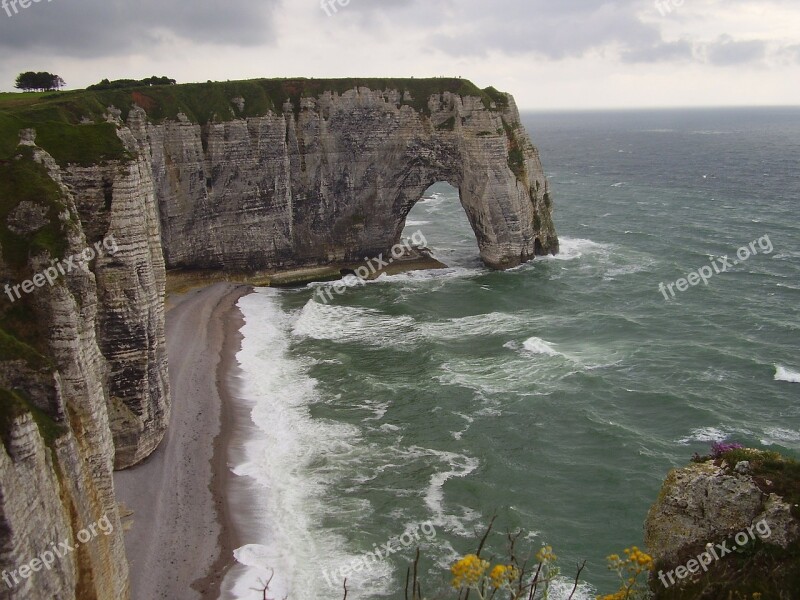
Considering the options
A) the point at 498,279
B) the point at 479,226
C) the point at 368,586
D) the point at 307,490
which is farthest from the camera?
the point at 479,226

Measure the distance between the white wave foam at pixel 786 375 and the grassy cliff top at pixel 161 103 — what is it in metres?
35.4

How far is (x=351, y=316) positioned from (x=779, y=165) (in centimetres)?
11879

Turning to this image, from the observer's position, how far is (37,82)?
62812 mm

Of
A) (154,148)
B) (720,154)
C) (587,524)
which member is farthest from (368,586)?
(720,154)

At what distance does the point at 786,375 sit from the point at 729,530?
103 feet

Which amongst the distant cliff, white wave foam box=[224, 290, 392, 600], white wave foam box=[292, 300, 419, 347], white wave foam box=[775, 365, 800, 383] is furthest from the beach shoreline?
white wave foam box=[775, 365, 800, 383]

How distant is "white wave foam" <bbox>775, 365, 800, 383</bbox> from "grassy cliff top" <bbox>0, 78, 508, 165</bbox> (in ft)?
116

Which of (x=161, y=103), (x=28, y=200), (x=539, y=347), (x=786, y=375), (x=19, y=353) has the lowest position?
(x=786, y=375)

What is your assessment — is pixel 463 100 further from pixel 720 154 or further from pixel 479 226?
pixel 720 154

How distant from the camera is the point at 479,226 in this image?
68000 mm

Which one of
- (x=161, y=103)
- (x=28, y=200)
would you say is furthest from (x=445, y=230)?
(x=28, y=200)

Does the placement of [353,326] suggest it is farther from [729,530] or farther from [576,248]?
[729,530]

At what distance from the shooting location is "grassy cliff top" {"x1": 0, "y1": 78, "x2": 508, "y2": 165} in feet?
91.2

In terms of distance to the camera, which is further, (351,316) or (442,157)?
(442,157)
